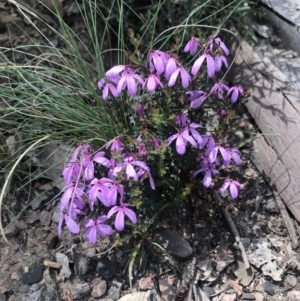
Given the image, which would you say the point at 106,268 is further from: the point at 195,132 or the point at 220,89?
the point at 220,89

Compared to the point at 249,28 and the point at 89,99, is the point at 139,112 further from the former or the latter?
the point at 249,28

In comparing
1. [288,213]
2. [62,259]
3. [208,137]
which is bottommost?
[62,259]

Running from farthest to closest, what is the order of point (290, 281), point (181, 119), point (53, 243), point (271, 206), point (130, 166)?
point (271, 206)
point (53, 243)
point (290, 281)
point (181, 119)
point (130, 166)

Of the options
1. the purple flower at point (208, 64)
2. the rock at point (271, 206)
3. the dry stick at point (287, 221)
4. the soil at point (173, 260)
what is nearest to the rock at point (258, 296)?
the soil at point (173, 260)

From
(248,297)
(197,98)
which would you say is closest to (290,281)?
(248,297)

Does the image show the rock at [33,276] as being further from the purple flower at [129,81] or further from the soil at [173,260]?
the purple flower at [129,81]

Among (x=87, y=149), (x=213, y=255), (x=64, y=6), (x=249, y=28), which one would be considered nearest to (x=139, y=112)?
(x=87, y=149)

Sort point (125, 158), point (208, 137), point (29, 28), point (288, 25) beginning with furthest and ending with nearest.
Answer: point (29, 28), point (288, 25), point (208, 137), point (125, 158)

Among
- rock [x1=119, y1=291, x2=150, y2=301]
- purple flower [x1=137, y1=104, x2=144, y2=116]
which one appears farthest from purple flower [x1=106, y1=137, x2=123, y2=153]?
rock [x1=119, y1=291, x2=150, y2=301]
